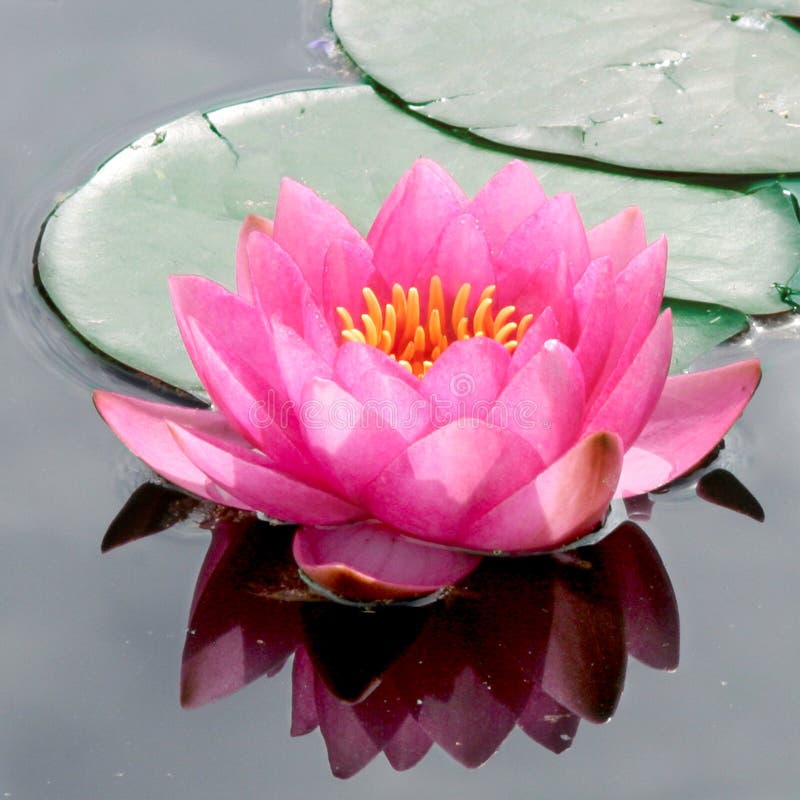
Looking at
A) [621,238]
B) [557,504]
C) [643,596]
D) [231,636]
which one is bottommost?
[643,596]

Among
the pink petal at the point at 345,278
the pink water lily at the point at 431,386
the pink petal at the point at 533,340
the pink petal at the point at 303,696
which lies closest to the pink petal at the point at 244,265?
the pink water lily at the point at 431,386

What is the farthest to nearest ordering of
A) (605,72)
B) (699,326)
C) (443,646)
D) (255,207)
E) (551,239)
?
(605,72)
(255,207)
(699,326)
(551,239)
(443,646)

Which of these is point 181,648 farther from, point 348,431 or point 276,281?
point 276,281

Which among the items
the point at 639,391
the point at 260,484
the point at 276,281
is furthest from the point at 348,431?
the point at 639,391

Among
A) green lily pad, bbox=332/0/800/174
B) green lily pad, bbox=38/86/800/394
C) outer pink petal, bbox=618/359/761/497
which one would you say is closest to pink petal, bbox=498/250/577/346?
outer pink petal, bbox=618/359/761/497

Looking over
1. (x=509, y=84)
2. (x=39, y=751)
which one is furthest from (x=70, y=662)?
(x=509, y=84)

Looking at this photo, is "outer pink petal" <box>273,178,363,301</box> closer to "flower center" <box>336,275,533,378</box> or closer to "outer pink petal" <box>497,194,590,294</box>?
"flower center" <box>336,275,533,378</box>
